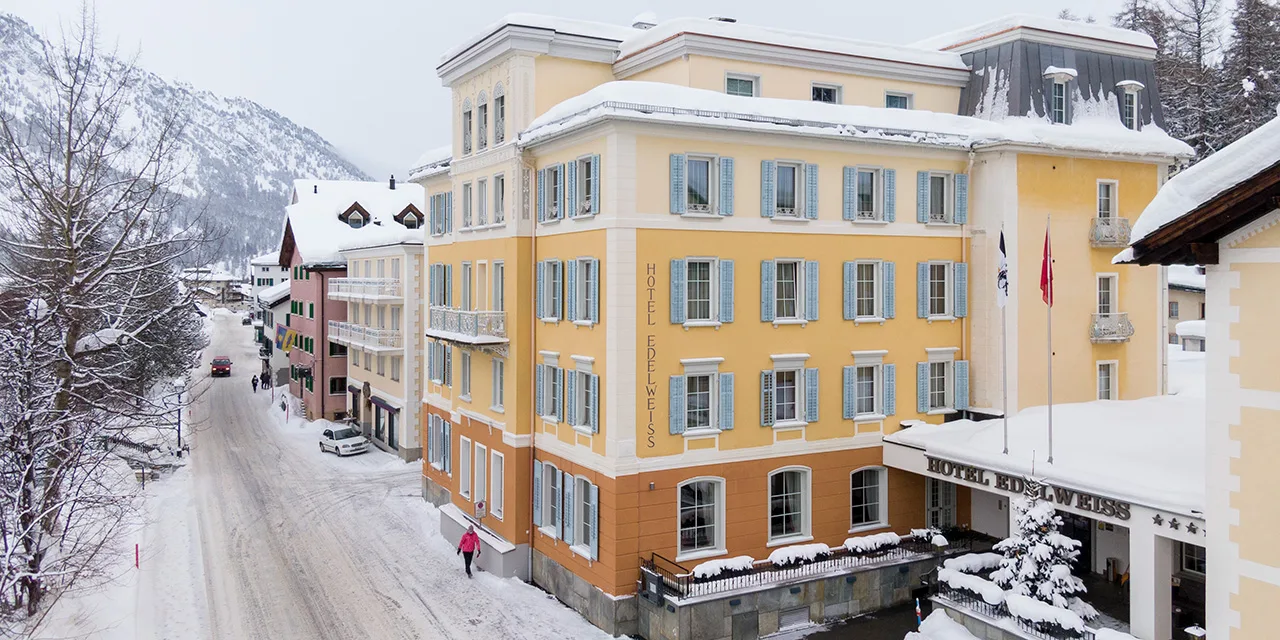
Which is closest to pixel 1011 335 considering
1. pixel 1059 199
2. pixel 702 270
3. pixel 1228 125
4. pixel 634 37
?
pixel 1059 199

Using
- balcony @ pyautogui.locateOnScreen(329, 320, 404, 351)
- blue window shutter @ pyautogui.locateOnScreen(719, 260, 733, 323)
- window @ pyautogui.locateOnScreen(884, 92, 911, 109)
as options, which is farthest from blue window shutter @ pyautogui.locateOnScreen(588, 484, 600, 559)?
balcony @ pyautogui.locateOnScreen(329, 320, 404, 351)

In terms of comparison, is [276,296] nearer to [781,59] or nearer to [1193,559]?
[781,59]

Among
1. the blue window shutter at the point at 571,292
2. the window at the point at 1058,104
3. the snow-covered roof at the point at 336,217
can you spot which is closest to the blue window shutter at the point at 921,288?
the window at the point at 1058,104

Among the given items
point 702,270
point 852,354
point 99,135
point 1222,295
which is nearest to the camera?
point 1222,295

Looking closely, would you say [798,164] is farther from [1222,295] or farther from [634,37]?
[1222,295]

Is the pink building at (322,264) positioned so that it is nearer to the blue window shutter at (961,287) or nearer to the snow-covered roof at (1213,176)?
the blue window shutter at (961,287)

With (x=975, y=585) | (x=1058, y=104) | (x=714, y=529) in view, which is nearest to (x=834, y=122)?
(x=1058, y=104)

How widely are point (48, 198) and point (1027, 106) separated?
28823mm

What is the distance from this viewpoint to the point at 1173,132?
59906mm

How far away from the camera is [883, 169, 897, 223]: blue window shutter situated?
96.1 feet

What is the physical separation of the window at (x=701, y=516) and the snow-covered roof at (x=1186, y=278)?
37718 mm

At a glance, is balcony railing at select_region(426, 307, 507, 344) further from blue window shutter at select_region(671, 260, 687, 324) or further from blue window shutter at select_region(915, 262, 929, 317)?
blue window shutter at select_region(915, 262, 929, 317)

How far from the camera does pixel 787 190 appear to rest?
27.9m

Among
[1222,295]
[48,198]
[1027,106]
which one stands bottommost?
[1222,295]
